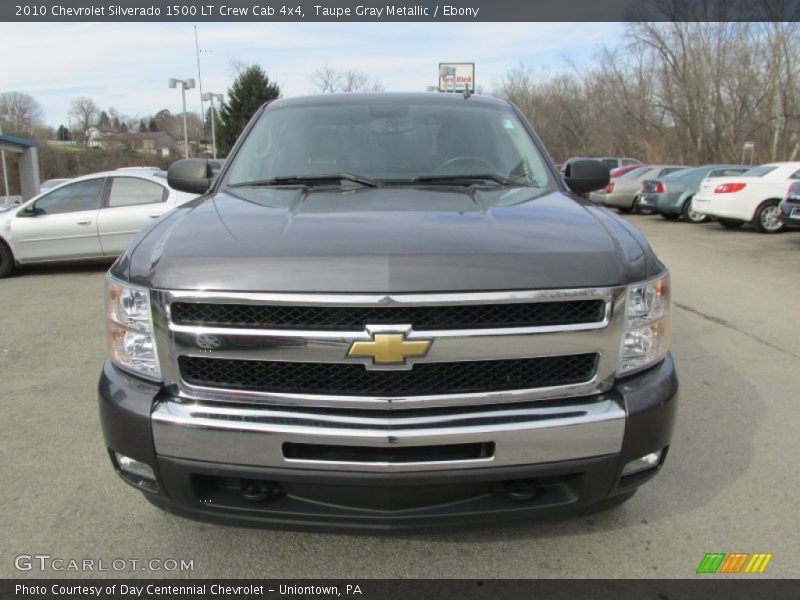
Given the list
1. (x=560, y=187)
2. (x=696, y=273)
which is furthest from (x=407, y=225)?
(x=696, y=273)

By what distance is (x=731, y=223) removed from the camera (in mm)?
15086

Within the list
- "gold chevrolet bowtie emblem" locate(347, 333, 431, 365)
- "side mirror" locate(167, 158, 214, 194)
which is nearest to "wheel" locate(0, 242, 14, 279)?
"side mirror" locate(167, 158, 214, 194)

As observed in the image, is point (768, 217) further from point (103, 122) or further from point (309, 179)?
point (103, 122)

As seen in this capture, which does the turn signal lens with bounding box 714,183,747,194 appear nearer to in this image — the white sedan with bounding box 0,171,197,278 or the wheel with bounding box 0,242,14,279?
the white sedan with bounding box 0,171,197,278

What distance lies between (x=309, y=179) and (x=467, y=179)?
0.77 m

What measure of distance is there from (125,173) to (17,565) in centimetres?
829

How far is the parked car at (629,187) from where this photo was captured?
19.7 meters

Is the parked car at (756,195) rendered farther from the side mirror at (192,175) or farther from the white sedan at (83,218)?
the side mirror at (192,175)

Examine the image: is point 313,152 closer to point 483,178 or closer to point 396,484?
point 483,178

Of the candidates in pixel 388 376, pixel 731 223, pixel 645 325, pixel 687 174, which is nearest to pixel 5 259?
pixel 388 376

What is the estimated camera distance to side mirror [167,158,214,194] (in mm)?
3551

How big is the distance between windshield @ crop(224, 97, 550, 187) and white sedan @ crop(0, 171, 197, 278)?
6428 millimetres

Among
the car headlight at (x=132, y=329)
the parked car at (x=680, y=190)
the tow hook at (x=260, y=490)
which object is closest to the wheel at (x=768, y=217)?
the parked car at (x=680, y=190)

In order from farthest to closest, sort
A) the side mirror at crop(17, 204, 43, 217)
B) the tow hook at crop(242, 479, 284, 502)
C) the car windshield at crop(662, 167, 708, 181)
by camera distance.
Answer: the car windshield at crop(662, 167, 708, 181) → the side mirror at crop(17, 204, 43, 217) → the tow hook at crop(242, 479, 284, 502)
